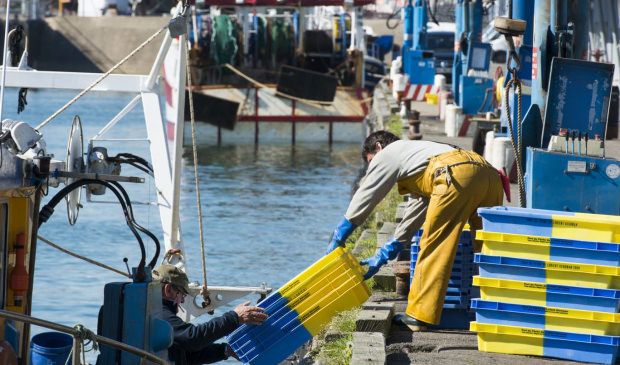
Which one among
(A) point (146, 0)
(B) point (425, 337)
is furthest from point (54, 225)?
(A) point (146, 0)

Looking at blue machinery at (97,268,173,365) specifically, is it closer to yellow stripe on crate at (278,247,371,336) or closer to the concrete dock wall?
yellow stripe on crate at (278,247,371,336)

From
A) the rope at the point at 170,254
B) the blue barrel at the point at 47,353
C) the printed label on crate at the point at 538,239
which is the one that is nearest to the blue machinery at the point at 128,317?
the blue barrel at the point at 47,353

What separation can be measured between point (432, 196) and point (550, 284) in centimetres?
96

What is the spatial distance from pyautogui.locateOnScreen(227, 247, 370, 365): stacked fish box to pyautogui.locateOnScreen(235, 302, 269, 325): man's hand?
0.11 meters

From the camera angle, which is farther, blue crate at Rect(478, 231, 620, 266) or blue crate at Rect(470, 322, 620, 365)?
blue crate at Rect(470, 322, 620, 365)

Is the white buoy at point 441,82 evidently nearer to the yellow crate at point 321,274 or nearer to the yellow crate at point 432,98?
the yellow crate at point 432,98

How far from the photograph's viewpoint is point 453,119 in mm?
19281

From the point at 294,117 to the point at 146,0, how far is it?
148ft

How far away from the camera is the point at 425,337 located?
21.2 feet

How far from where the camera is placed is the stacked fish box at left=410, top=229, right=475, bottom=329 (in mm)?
6695

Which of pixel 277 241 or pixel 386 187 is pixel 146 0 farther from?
pixel 386 187

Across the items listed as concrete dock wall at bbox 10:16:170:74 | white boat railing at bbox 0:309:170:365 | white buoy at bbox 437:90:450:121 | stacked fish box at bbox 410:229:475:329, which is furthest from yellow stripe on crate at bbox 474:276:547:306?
concrete dock wall at bbox 10:16:170:74

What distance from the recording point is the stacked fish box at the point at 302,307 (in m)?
6.24

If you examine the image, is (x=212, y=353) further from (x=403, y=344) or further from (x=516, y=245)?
(x=516, y=245)
